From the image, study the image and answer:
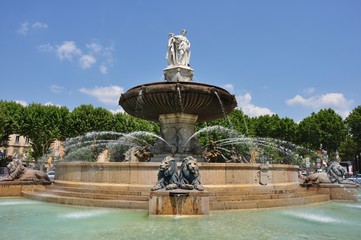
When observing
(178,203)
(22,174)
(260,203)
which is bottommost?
(260,203)

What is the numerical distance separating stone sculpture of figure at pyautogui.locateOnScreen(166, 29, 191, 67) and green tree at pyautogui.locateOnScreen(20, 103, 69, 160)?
27.4m

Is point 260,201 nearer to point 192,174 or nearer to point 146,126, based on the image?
point 192,174

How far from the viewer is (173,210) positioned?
796cm

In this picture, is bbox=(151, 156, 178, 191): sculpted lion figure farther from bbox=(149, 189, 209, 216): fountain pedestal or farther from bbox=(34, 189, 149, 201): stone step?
bbox=(34, 189, 149, 201): stone step

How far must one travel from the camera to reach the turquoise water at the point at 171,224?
6.00 m

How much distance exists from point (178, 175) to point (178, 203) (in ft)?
2.75

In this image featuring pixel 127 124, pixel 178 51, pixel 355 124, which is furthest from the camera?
pixel 355 124

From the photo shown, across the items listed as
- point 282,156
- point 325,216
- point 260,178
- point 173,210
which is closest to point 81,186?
point 173,210

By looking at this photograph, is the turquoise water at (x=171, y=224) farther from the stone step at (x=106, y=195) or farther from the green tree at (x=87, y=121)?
the green tree at (x=87, y=121)

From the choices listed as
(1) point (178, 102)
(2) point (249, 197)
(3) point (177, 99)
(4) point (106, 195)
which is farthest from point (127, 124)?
(2) point (249, 197)

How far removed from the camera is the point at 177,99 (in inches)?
543

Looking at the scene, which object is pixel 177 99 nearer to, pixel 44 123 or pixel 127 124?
pixel 127 124

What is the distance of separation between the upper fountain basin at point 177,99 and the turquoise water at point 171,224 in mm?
5883

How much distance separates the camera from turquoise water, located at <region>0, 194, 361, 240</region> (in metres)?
6.00
